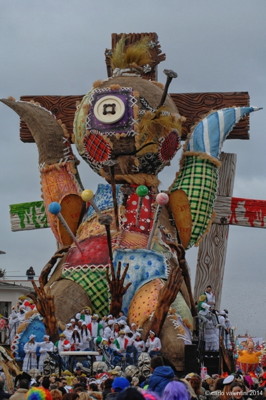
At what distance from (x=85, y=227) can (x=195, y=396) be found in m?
8.95

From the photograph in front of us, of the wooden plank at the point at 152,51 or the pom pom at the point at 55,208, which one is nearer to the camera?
the pom pom at the point at 55,208

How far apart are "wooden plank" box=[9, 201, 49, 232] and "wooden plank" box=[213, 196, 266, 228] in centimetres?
338

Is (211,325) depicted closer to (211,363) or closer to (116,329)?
(211,363)

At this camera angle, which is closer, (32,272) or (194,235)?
(194,235)

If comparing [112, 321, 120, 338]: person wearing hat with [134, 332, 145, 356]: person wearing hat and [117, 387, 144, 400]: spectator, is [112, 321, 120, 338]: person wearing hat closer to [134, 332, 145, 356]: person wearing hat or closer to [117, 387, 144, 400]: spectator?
[134, 332, 145, 356]: person wearing hat

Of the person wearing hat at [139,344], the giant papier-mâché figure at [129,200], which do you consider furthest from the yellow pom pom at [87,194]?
the person wearing hat at [139,344]

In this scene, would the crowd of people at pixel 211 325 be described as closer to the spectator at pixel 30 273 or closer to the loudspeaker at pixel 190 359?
the loudspeaker at pixel 190 359

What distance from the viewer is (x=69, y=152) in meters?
17.1

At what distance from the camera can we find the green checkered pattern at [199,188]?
16219 mm

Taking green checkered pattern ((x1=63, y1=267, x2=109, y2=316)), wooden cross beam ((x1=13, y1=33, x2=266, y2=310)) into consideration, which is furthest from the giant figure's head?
wooden cross beam ((x1=13, y1=33, x2=266, y2=310))

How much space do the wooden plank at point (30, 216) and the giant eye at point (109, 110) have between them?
3.82 metres

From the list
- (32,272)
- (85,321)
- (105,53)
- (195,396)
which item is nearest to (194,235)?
(85,321)

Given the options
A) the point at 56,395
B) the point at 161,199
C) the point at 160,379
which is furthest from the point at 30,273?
the point at 160,379

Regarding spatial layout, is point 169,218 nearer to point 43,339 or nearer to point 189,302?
point 189,302
